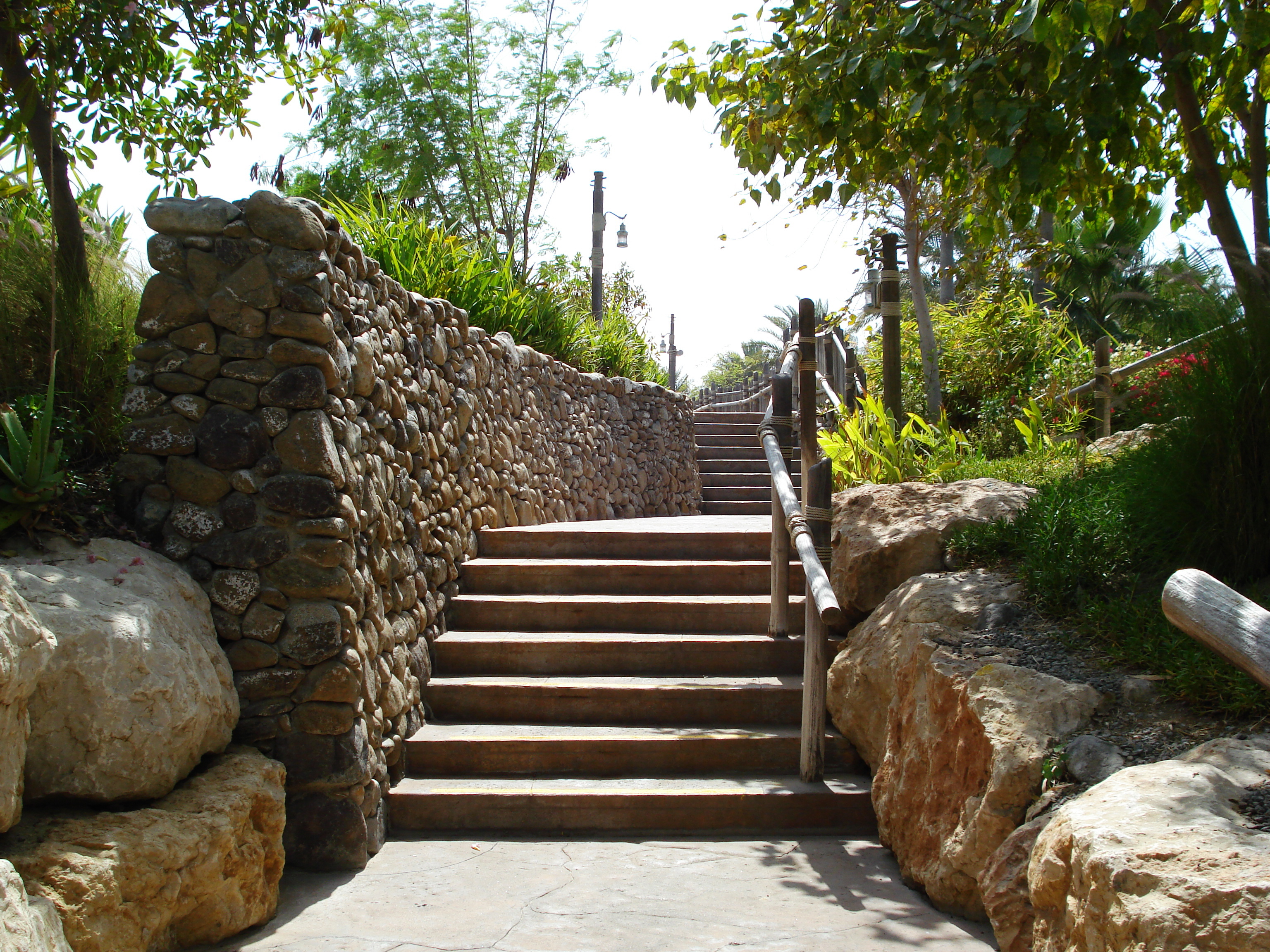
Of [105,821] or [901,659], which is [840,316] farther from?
[105,821]

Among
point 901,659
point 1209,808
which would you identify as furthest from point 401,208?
point 1209,808

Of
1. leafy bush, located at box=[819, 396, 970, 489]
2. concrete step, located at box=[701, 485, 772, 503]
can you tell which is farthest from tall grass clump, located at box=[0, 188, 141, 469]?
concrete step, located at box=[701, 485, 772, 503]

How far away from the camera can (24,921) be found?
1.92 meters

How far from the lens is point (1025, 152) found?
10.8ft

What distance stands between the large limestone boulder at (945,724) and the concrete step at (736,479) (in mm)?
7233

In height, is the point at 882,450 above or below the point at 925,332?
below

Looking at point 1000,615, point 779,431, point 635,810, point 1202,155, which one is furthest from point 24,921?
point 1202,155

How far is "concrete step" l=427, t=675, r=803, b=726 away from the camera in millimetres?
4207

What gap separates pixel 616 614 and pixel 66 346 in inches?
110

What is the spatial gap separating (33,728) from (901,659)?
281 centimetres

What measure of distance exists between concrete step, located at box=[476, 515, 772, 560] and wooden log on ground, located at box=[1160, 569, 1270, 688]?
3.50 meters

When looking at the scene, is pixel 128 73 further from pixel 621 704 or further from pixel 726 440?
pixel 726 440

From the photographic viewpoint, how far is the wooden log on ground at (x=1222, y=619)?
179cm

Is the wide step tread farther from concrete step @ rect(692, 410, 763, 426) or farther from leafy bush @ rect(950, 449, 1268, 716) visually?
concrete step @ rect(692, 410, 763, 426)
